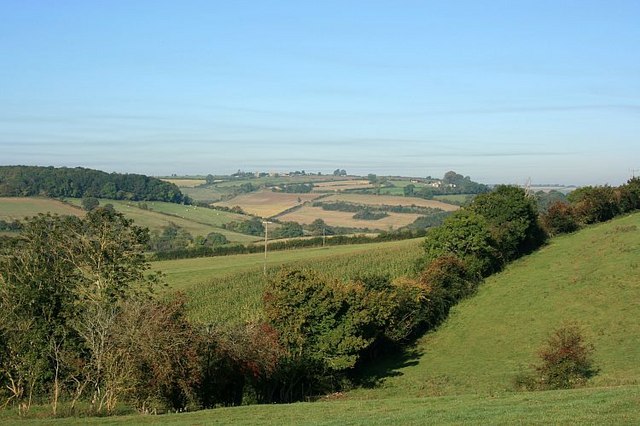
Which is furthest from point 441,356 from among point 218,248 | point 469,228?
point 218,248

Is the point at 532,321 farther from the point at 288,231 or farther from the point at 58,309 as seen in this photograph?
the point at 288,231

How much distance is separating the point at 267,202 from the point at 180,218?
51222 millimetres

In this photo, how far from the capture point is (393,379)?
43.2 metres

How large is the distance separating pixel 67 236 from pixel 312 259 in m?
46.3

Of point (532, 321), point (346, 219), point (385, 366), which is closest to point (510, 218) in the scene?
point (532, 321)

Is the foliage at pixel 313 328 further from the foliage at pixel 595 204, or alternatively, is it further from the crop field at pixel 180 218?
the crop field at pixel 180 218

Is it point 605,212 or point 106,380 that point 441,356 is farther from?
point 605,212

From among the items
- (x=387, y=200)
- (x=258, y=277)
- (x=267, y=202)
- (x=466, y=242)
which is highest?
(x=387, y=200)

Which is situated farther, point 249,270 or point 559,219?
point 559,219

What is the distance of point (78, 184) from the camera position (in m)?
134

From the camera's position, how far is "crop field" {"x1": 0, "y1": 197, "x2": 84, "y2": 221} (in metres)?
107

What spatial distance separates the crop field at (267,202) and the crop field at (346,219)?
5298 mm

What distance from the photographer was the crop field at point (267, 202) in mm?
166375

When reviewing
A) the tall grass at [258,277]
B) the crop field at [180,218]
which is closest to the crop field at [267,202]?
the crop field at [180,218]
